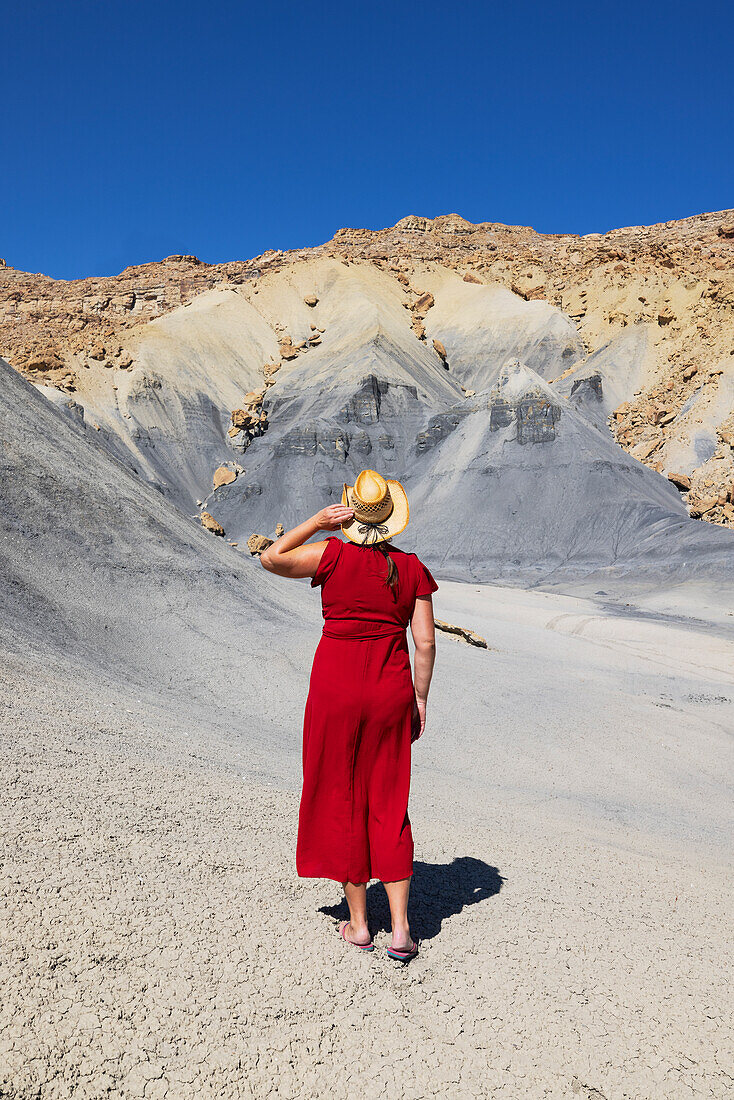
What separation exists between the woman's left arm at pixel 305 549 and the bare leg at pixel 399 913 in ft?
3.87

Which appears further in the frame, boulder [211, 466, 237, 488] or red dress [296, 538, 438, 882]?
boulder [211, 466, 237, 488]

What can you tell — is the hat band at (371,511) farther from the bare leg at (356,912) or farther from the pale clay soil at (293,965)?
the pale clay soil at (293,965)

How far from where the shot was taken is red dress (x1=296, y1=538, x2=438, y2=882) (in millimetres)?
2600

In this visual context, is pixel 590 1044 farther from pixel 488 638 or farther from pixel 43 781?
pixel 488 638

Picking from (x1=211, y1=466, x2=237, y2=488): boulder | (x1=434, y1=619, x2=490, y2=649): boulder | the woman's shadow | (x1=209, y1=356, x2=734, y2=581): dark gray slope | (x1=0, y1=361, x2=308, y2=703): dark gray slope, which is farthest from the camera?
(x1=211, y1=466, x2=237, y2=488): boulder

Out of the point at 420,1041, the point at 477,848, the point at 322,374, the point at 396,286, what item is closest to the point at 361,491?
the point at 420,1041

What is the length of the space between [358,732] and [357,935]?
2.35 ft

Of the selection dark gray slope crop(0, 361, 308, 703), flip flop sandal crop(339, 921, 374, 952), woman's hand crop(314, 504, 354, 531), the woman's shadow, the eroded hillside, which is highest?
the eroded hillside

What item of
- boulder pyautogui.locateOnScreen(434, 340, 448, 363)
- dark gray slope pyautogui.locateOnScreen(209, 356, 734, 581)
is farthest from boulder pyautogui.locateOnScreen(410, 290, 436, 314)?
dark gray slope pyautogui.locateOnScreen(209, 356, 734, 581)

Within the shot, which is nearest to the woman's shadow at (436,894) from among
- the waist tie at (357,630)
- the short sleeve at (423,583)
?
the waist tie at (357,630)

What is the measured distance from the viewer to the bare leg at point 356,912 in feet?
8.43

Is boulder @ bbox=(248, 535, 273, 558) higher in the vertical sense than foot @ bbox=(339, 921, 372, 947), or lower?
higher

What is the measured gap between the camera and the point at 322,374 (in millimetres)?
41344

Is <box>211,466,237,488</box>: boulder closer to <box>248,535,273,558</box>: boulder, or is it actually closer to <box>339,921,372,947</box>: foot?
<box>248,535,273,558</box>: boulder
